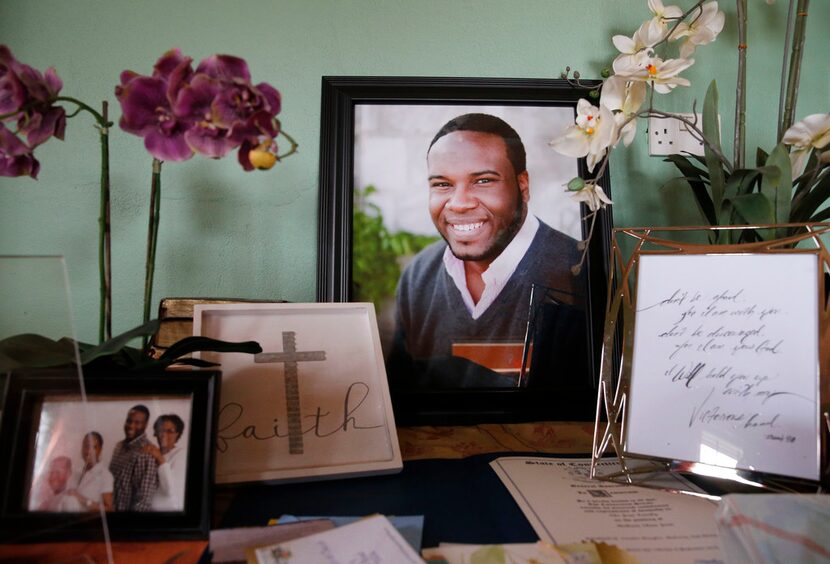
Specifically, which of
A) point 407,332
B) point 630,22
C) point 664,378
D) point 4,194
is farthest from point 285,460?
point 630,22

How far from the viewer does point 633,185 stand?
105 cm

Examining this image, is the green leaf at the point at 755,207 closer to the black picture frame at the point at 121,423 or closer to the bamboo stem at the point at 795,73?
the bamboo stem at the point at 795,73

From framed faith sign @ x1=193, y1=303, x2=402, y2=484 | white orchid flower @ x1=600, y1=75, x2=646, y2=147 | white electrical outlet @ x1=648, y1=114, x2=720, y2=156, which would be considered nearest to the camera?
framed faith sign @ x1=193, y1=303, x2=402, y2=484

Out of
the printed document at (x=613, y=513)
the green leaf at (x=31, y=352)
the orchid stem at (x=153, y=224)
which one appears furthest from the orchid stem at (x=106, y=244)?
the printed document at (x=613, y=513)

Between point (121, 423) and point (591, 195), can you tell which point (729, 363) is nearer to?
point (591, 195)

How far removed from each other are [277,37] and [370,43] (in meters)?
0.17

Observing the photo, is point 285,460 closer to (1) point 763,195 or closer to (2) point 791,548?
(2) point 791,548

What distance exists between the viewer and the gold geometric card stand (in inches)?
23.6

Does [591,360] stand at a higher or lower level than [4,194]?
lower

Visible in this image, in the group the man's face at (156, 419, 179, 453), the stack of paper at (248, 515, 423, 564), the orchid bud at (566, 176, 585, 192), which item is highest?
the orchid bud at (566, 176, 585, 192)

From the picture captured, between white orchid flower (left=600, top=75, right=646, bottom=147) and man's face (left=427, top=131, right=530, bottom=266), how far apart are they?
22cm

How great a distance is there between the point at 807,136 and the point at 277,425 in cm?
84

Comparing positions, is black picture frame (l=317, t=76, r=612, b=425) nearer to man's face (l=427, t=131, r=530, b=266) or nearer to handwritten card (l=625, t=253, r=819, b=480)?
man's face (l=427, t=131, r=530, b=266)

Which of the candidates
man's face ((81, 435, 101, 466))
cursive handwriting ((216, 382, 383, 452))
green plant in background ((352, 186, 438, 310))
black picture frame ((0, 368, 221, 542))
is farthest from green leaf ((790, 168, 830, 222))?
man's face ((81, 435, 101, 466))
